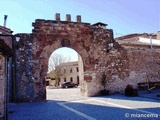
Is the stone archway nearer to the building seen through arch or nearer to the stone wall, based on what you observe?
the stone wall

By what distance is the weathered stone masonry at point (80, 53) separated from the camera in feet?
40.0

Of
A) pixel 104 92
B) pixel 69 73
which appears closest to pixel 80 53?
pixel 104 92

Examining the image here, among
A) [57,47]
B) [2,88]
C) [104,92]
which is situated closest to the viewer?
[2,88]

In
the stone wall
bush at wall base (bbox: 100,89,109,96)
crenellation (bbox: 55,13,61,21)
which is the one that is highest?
crenellation (bbox: 55,13,61,21)

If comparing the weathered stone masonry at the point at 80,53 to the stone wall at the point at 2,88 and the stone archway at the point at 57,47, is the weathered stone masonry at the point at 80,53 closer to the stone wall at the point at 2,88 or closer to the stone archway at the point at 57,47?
the stone archway at the point at 57,47

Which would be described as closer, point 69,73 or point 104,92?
point 104,92

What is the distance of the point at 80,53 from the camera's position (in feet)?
44.6

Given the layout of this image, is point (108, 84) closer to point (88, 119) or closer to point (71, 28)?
point (71, 28)

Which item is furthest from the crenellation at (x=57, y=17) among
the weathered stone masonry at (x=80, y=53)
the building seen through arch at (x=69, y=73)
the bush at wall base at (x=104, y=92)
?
the building seen through arch at (x=69, y=73)

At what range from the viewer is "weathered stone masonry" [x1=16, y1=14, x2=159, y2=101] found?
12188 mm

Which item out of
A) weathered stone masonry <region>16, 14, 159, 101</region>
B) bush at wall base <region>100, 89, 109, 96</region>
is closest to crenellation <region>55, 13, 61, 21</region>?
weathered stone masonry <region>16, 14, 159, 101</region>

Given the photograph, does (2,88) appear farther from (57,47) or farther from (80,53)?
(80,53)

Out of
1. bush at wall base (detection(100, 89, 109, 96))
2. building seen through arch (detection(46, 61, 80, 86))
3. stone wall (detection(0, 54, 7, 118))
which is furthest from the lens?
building seen through arch (detection(46, 61, 80, 86))

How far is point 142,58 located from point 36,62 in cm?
850
